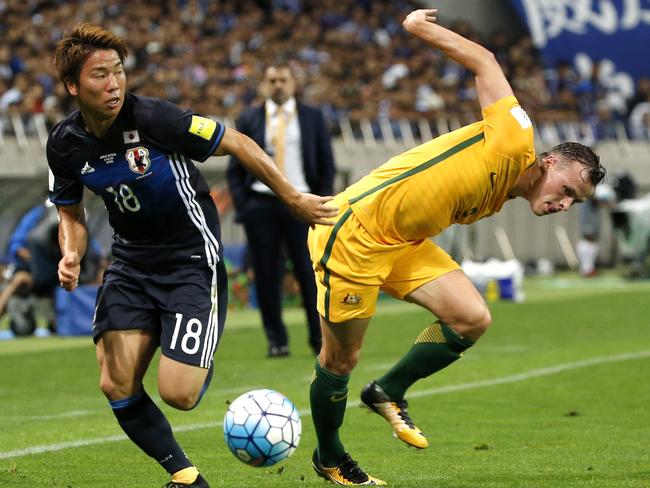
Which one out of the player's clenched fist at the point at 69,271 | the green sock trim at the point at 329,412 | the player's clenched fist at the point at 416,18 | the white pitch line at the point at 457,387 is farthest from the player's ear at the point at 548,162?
the white pitch line at the point at 457,387

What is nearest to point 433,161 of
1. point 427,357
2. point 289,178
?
point 427,357

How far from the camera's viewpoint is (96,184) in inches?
251

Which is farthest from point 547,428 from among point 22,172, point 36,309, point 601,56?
point 601,56

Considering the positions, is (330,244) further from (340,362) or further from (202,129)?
(202,129)

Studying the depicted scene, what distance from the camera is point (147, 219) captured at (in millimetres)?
6434

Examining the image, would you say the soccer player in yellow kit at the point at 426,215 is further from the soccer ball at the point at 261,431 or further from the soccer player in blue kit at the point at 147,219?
the soccer player in blue kit at the point at 147,219

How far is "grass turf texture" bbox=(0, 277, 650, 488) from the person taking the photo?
720cm

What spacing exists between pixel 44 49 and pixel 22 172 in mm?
2999

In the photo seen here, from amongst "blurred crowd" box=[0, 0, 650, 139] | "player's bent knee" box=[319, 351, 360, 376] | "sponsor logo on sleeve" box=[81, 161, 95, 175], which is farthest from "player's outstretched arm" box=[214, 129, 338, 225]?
"blurred crowd" box=[0, 0, 650, 139]

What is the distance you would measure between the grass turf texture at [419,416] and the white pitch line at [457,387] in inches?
0.7

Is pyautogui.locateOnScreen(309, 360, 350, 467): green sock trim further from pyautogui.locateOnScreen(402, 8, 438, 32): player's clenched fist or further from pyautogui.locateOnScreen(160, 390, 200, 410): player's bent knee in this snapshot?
pyautogui.locateOnScreen(402, 8, 438, 32): player's clenched fist

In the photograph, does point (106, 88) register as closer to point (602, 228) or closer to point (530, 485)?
point (530, 485)

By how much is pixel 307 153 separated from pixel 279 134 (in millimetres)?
304

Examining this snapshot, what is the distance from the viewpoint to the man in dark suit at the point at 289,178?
41.8 feet
